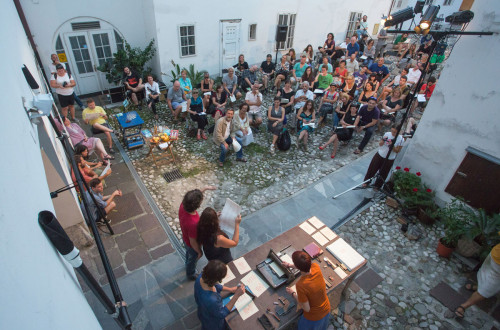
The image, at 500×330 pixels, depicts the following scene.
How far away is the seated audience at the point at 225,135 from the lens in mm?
7016

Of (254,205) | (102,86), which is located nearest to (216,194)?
(254,205)

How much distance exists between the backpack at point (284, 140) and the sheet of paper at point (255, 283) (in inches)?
188

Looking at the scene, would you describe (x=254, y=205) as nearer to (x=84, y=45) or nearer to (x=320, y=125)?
(x=320, y=125)

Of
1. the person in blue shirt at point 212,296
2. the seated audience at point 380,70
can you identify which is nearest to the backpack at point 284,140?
the person in blue shirt at point 212,296

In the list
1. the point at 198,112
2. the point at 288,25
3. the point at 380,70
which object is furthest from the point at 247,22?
the point at 380,70

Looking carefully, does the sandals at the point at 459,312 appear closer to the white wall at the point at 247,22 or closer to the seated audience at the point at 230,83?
the seated audience at the point at 230,83

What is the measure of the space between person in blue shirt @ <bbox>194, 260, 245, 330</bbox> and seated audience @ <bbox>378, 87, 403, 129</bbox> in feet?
26.3

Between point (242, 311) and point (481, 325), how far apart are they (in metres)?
3.90

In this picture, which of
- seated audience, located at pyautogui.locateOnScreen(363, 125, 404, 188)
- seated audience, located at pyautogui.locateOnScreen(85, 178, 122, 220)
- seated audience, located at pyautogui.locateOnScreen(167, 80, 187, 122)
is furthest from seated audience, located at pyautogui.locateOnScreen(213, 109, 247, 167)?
seated audience, located at pyautogui.locateOnScreen(363, 125, 404, 188)

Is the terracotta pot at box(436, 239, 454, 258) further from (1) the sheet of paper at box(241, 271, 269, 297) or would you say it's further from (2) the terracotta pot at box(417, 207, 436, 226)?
(1) the sheet of paper at box(241, 271, 269, 297)

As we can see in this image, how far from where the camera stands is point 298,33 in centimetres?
1395

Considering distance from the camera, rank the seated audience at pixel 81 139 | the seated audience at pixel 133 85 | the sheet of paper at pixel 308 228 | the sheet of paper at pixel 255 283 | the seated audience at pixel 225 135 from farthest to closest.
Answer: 1. the seated audience at pixel 133 85
2. the seated audience at pixel 225 135
3. the seated audience at pixel 81 139
4. the sheet of paper at pixel 308 228
5. the sheet of paper at pixel 255 283

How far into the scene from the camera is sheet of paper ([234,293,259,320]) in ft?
11.1

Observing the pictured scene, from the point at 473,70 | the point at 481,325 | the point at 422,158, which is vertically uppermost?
the point at 473,70
